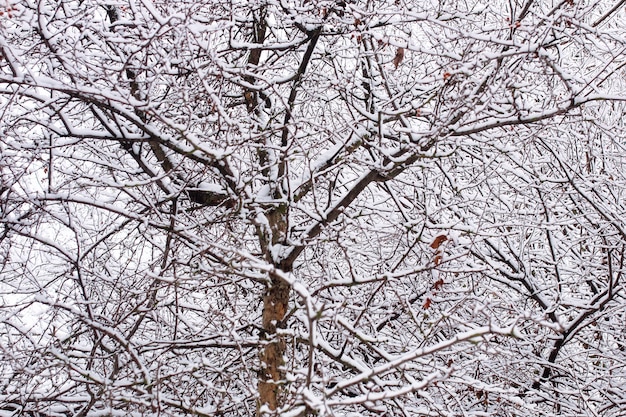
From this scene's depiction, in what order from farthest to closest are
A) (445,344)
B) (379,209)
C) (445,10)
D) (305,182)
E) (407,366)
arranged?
(379,209), (445,10), (305,182), (407,366), (445,344)

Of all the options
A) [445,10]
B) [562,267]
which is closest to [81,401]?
[445,10]

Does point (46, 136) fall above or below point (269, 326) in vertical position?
above

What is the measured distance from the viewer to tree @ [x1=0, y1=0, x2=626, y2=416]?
3.87m

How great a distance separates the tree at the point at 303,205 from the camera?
12.7ft

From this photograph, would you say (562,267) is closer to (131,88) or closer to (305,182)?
(305,182)

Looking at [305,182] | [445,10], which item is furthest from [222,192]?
[445,10]

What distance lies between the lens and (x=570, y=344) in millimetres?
6086

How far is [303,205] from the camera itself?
16.6ft

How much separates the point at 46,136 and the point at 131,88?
1.00m

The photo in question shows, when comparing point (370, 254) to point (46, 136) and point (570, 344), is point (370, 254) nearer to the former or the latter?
point (570, 344)

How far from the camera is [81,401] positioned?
4254 mm

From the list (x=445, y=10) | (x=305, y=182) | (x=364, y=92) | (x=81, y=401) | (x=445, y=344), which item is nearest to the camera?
(x=445, y=344)

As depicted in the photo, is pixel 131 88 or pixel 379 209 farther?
pixel 379 209

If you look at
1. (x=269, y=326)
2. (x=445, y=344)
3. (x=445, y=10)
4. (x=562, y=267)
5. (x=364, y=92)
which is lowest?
(x=445, y=344)
